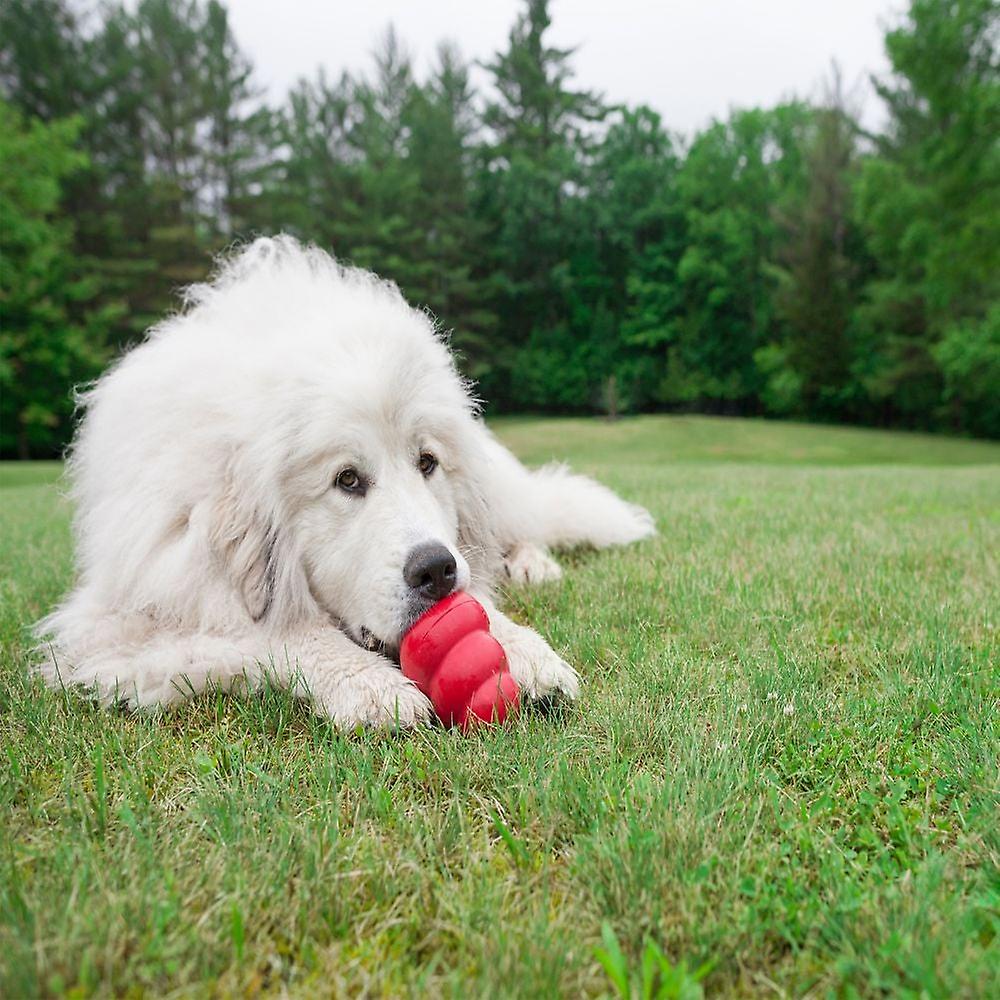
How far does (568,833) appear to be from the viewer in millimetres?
1613

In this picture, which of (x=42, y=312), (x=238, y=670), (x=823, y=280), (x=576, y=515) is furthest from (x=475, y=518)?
(x=823, y=280)

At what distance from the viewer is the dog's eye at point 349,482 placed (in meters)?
2.77

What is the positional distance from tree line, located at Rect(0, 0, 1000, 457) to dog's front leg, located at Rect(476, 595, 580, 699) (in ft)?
79.7

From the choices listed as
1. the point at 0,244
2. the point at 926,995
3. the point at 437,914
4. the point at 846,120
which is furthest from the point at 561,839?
the point at 846,120

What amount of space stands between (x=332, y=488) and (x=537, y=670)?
40.2 inches

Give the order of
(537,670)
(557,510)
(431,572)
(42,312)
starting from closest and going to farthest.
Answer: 1. (537,670)
2. (431,572)
3. (557,510)
4. (42,312)

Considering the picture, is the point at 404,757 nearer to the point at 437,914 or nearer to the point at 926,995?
the point at 437,914

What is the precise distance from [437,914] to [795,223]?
45.4 m

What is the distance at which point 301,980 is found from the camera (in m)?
1.22

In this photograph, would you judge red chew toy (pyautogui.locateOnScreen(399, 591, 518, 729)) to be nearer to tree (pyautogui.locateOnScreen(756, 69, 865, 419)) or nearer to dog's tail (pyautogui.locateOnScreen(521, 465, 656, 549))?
dog's tail (pyautogui.locateOnScreen(521, 465, 656, 549))

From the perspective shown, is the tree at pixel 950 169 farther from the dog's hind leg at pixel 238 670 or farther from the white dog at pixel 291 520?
the dog's hind leg at pixel 238 670

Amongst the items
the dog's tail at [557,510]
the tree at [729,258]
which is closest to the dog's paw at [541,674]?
the dog's tail at [557,510]

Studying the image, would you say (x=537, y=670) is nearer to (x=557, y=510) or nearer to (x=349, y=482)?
(x=349, y=482)

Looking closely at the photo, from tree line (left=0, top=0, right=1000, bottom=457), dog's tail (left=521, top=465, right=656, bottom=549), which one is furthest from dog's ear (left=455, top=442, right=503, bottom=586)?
tree line (left=0, top=0, right=1000, bottom=457)
